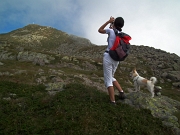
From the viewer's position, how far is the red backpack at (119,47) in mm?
8070

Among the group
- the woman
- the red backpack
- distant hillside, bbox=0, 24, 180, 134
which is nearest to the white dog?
distant hillside, bbox=0, 24, 180, 134

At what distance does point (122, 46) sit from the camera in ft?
26.8

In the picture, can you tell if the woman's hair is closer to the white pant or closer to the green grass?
the white pant

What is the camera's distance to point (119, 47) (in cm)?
809

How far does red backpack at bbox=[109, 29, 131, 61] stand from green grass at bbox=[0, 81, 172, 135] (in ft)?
9.14

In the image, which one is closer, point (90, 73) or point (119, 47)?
point (119, 47)

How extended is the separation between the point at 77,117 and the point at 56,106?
62.1 inches

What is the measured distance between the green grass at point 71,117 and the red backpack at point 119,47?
2.78 metres

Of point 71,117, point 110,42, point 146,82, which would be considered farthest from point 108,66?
point 146,82

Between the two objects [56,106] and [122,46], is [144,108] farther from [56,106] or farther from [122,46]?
[56,106]

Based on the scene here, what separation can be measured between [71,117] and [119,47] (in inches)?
161

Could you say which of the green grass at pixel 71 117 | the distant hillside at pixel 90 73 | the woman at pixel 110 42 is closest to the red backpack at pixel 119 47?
the woman at pixel 110 42

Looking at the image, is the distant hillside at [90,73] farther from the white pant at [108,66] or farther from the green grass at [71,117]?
the white pant at [108,66]

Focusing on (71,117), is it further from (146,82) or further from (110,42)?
(146,82)
